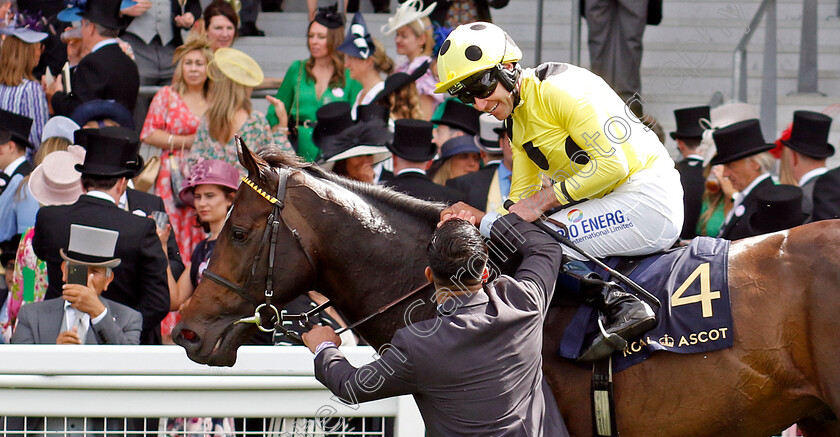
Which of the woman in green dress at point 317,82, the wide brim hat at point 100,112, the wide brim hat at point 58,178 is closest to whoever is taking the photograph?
the wide brim hat at point 58,178

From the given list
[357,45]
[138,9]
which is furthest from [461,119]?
[138,9]

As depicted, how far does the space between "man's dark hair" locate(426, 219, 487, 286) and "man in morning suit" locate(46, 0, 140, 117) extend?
525cm

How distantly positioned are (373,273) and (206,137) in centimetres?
374

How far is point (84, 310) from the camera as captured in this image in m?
5.30

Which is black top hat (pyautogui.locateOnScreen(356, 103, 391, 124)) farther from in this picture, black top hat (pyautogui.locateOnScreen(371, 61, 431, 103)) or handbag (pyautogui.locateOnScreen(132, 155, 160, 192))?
handbag (pyautogui.locateOnScreen(132, 155, 160, 192))

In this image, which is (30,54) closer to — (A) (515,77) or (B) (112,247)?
(B) (112,247)

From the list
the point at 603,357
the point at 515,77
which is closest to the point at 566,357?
the point at 603,357

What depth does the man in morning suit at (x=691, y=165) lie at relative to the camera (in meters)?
6.95

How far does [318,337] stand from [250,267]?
402mm

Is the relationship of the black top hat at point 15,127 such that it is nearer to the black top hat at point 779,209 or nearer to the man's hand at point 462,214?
the man's hand at point 462,214

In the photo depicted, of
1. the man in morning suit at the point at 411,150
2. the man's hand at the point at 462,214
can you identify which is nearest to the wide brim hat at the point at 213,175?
the man in morning suit at the point at 411,150

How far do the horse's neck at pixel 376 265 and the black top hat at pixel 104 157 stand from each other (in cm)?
244

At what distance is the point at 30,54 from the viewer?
8.41 meters

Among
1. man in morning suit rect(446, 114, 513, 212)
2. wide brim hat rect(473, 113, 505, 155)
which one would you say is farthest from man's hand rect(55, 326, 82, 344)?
wide brim hat rect(473, 113, 505, 155)
